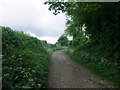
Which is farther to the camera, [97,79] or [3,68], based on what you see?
[97,79]

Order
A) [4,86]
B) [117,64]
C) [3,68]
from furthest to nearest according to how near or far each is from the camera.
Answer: [117,64], [3,68], [4,86]

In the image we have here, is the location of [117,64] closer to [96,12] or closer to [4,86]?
[96,12]

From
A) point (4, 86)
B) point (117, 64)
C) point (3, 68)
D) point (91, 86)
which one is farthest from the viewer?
point (117, 64)

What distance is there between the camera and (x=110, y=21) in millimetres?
5672

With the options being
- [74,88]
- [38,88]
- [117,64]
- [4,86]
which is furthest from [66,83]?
[117,64]

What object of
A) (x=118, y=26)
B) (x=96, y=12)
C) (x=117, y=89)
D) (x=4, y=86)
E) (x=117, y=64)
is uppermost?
(x=96, y=12)

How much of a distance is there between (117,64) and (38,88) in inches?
209

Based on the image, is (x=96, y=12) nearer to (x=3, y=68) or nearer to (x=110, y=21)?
(x=110, y=21)

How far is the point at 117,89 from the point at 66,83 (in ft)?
8.47

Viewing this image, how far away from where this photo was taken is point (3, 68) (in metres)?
4.90

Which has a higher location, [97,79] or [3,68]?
[3,68]

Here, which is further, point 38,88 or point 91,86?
point 91,86

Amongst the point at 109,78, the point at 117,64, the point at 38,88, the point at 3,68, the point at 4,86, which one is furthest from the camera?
the point at 117,64

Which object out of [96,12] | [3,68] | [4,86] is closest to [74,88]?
[4,86]
